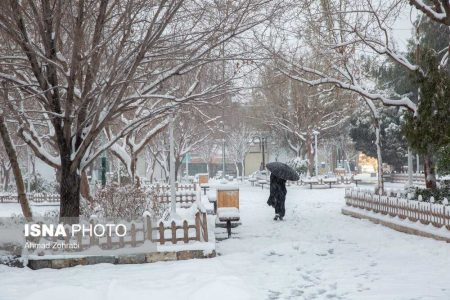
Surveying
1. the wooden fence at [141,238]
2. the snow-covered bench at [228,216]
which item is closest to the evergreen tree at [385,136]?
the snow-covered bench at [228,216]

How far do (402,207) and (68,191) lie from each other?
8.97m

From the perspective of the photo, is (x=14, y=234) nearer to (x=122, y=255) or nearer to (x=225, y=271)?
(x=122, y=255)

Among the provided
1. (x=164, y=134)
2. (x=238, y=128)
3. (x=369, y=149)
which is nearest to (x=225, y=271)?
(x=164, y=134)

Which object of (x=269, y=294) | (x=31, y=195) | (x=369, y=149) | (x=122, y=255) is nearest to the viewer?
(x=269, y=294)

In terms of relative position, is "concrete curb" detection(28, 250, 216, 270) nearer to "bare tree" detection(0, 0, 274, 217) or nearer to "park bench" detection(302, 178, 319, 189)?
"bare tree" detection(0, 0, 274, 217)

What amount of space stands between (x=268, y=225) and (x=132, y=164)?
7.86 metres

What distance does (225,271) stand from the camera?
8398 millimetres

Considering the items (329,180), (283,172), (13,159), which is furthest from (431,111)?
(329,180)

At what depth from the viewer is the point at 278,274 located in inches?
323

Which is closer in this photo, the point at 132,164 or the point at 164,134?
the point at 132,164

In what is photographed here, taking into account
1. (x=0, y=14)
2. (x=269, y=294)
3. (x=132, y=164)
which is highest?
(x=0, y=14)

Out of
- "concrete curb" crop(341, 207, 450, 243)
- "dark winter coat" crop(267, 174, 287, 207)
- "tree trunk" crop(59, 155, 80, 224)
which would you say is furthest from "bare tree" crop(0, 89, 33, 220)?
"concrete curb" crop(341, 207, 450, 243)

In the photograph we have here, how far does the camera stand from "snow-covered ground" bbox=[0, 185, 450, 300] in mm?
6883

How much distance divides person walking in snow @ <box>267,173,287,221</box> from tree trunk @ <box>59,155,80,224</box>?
280 inches
